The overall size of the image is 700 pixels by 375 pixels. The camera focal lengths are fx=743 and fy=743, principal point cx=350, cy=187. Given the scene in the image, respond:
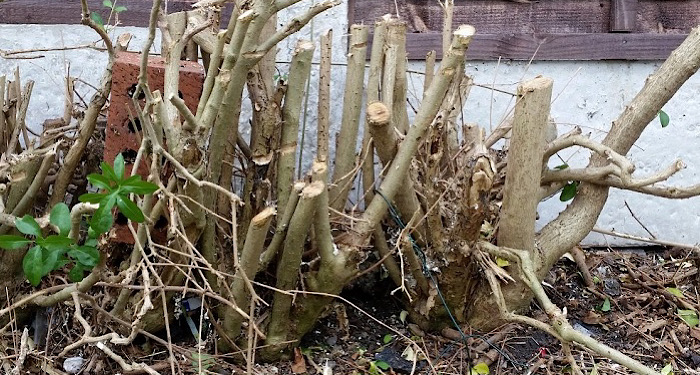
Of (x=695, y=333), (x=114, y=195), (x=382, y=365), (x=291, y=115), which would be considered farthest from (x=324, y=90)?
(x=695, y=333)

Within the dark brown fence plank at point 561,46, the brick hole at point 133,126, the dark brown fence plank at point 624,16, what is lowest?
the brick hole at point 133,126

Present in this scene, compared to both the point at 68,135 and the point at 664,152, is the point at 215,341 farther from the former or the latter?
the point at 664,152

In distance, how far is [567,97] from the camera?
3.91 meters

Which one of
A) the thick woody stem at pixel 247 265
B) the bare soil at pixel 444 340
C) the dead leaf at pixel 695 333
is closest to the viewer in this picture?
the thick woody stem at pixel 247 265

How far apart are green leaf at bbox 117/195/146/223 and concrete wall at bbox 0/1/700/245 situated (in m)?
1.72

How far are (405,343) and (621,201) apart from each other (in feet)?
5.57

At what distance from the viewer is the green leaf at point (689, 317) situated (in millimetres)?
3311

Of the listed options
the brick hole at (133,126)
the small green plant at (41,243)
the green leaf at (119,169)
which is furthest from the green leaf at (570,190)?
the small green plant at (41,243)

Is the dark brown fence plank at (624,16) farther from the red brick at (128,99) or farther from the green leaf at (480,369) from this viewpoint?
the red brick at (128,99)

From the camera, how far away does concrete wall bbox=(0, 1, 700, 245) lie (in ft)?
12.1

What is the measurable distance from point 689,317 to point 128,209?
256 cm

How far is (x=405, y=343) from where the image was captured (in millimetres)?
2992

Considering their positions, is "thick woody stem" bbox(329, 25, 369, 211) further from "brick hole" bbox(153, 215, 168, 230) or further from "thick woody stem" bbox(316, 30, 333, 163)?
"brick hole" bbox(153, 215, 168, 230)

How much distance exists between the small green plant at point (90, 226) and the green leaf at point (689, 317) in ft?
8.11
